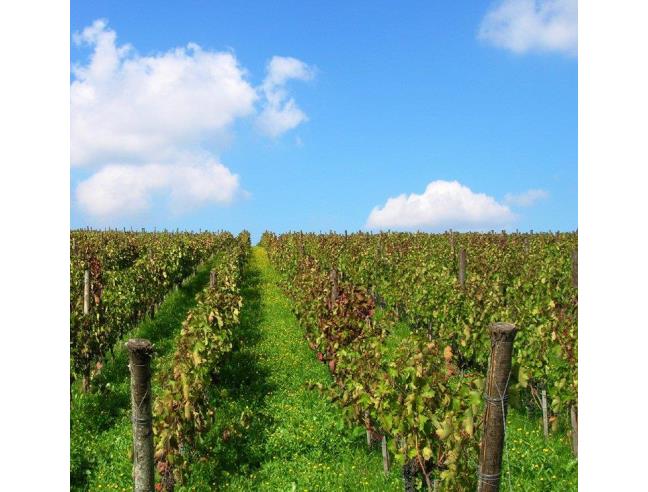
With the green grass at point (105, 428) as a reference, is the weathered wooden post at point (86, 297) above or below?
above

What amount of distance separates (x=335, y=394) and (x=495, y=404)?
291 cm

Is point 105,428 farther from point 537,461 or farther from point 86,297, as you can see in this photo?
point 537,461

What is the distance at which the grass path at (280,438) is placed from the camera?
234 inches

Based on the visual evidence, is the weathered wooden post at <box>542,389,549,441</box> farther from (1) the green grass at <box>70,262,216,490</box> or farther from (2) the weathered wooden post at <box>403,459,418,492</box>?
(1) the green grass at <box>70,262,216,490</box>

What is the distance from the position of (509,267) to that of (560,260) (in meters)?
1.30

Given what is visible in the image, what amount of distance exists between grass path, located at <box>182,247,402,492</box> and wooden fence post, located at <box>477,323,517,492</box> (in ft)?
8.09

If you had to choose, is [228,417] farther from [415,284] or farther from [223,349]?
[415,284]

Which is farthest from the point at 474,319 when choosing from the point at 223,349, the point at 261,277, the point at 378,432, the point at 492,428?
the point at 261,277

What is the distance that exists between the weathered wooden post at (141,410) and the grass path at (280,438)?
6.41ft

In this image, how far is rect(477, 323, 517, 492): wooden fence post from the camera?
10.9 feet

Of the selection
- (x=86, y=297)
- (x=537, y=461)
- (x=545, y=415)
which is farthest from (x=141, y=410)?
(x=86, y=297)

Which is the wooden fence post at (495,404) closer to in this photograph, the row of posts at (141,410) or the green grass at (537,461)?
the green grass at (537,461)

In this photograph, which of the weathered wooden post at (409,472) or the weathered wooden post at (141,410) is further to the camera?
the weathered wooden post at (409,472)

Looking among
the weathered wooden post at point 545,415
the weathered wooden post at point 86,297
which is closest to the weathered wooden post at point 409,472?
the weathered wooden post at point 545,415
